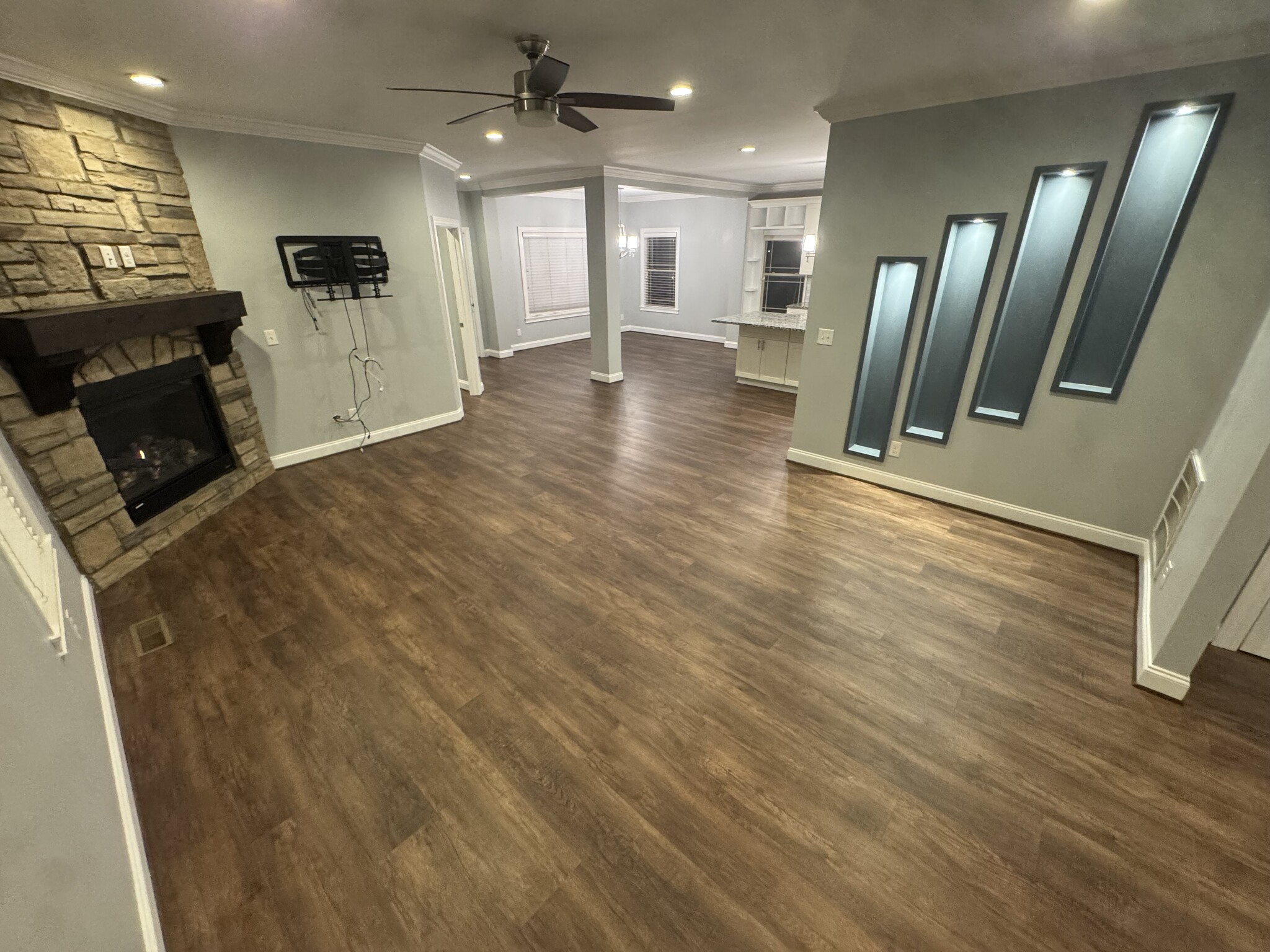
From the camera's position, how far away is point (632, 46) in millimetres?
2406

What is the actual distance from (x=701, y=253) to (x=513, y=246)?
3410 mm

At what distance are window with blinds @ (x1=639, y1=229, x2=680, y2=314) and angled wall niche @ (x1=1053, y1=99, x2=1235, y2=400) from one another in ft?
25.0

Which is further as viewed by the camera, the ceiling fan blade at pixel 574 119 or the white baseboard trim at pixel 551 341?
the white baseboard trim at pixel 551 341

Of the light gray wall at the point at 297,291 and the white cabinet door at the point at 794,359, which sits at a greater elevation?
the light gray wall at the point at 297,291

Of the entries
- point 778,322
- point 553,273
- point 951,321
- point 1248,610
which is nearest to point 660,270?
point 553,273

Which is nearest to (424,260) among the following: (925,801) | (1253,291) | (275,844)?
(275,844)

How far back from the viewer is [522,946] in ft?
4.57

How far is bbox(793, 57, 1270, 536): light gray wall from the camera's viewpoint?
2.48m

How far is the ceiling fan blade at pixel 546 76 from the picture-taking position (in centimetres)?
215

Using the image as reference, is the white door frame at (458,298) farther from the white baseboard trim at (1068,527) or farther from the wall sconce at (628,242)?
the wall sconce at (628,242)

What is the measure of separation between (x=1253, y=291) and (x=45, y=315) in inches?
234

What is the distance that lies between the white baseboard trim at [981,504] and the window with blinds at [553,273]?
5624mm

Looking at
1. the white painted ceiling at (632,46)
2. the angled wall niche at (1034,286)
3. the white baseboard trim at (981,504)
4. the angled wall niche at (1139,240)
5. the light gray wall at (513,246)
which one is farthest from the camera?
the light gray wall at (513,246)

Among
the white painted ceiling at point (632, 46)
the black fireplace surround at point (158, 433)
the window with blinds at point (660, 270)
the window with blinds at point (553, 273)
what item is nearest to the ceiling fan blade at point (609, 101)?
the white painted ceiling at point (632, 46)
